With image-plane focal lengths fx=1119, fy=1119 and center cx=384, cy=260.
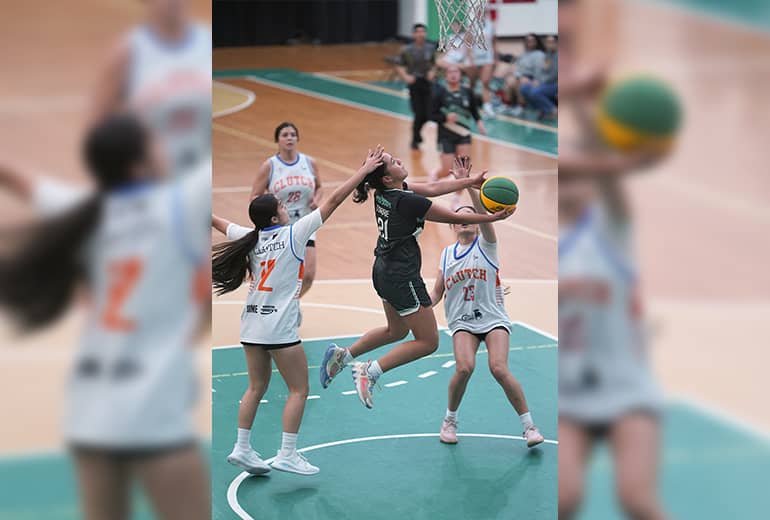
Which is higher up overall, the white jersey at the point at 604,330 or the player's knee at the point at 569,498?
the white jersey at the point at 604,330

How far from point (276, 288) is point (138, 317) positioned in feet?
12.8

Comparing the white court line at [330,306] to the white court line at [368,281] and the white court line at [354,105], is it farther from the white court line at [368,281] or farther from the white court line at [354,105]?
the white court line at [354,105]

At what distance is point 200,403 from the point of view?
105 inches

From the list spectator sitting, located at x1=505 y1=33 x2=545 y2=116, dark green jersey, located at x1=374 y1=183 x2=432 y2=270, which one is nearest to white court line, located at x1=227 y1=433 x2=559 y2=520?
dark green jersey, located at x1=374 y1=183 x2=432 y2=270

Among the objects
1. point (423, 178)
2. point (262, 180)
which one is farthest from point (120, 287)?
point (423, 178)

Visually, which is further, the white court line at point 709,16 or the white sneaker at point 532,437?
the white sneaker at point 532,437

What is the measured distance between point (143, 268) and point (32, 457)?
1.75 ft

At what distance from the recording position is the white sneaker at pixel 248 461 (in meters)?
6.50

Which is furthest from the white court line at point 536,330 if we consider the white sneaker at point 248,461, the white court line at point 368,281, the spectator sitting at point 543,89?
Answer: the spectator sitting at point 543,89

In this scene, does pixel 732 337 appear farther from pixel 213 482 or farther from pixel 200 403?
pixel 213 482

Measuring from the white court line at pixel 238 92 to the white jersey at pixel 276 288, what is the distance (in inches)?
572

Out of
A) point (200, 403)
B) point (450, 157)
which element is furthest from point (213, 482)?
point (450, 157)

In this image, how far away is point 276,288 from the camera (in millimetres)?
6414

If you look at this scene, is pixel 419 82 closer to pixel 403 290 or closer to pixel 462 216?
pixel 403 290
